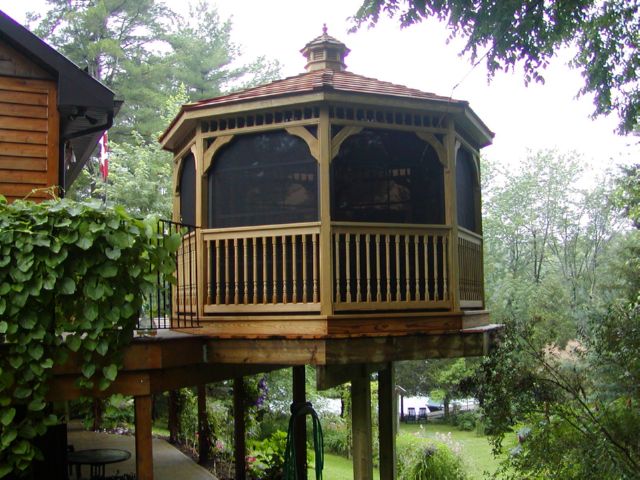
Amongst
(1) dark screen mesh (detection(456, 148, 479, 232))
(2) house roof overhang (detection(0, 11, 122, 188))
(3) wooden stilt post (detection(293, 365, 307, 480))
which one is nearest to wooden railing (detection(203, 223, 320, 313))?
(2) house roof overhang (detection(0, 11, 122, 188))

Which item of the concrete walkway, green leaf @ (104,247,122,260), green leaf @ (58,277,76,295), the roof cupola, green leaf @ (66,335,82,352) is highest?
the roof cupola

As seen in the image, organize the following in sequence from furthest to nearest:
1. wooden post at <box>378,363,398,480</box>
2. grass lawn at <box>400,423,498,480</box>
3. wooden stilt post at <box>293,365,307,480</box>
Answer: grass lawn at <box>400,423,498,480</box>, wooden stilt post at <box>293,365,307,480</box>, wooden post at <box>378,363,398,480</box>

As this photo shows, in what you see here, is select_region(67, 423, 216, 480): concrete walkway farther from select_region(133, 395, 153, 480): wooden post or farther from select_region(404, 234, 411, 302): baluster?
select_region(404, 234, 411, 302): baluster

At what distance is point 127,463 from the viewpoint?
998 cm

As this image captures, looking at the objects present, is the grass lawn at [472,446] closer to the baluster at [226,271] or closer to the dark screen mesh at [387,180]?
the dark screen mesh at [387,180]

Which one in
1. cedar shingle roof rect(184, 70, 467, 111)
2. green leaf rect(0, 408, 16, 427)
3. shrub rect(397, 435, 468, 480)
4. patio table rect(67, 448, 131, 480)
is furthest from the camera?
shrub rect(397, 435, 468, 480)

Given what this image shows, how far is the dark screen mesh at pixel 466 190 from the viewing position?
8.13m

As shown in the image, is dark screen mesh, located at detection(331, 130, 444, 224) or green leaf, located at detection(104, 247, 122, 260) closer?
green leaf, located at detection(104, 247, 122, 260)

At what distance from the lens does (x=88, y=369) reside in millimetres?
5816

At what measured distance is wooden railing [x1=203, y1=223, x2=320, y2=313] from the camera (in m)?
6.96

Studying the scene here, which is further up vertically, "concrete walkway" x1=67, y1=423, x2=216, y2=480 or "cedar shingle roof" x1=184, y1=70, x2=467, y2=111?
"cedar shingle roof" x1=184, y1=70, x2=467, y2=111

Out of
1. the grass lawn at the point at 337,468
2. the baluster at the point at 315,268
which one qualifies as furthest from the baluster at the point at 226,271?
the grass lawn at the point at 337,468

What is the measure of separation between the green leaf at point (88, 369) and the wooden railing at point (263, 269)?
1.60 meters

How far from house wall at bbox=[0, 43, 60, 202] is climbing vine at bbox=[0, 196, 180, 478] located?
1594mm
